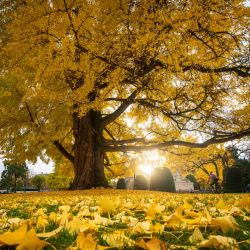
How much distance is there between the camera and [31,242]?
1132mm

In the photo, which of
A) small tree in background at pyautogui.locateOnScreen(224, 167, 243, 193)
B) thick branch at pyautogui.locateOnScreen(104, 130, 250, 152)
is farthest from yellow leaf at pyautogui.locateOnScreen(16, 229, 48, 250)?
small tree in background at pyautogui.locateOnScreen(224, 167, 243, 193)

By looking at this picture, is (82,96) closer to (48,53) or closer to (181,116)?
(48,53)

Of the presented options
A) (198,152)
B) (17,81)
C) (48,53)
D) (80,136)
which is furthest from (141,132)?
(48,53)

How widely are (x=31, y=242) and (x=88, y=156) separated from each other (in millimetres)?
11756

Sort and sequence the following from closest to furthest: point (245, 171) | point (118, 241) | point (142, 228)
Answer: point (118, 241), point (142, 228), point (245, 171)

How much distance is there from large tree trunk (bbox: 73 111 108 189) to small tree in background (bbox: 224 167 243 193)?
969 cm

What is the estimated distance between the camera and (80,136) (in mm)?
13141

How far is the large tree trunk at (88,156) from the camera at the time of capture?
12664 millimetres

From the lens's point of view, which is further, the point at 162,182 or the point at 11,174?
the point at 11,174

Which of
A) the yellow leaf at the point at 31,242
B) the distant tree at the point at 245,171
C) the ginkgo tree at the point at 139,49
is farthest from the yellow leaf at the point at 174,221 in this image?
the distant tree at the point at 245,171

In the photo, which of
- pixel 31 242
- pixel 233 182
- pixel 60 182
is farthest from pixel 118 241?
pixel 60 182

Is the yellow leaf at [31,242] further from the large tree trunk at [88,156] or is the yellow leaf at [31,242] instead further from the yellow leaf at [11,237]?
the large tree trunk at [88,156]

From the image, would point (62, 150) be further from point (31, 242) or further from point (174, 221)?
point (31, 242)

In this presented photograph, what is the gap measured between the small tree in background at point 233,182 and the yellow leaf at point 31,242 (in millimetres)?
19634
